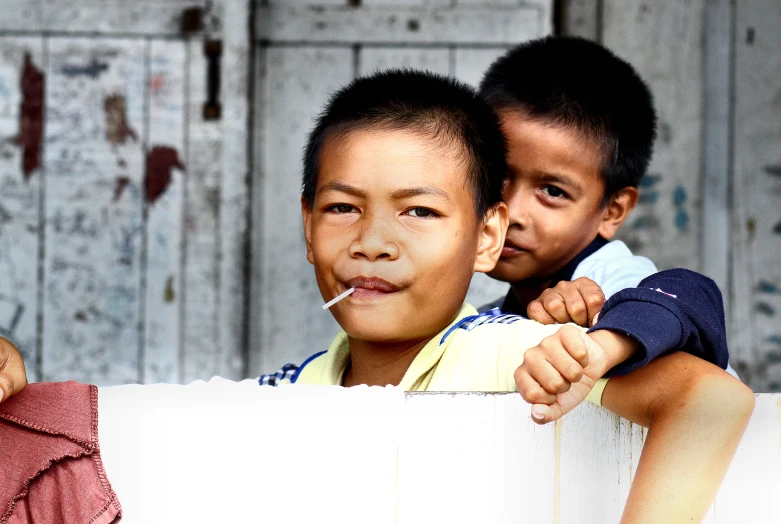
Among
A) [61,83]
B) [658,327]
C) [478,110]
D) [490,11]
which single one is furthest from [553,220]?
[61,83]

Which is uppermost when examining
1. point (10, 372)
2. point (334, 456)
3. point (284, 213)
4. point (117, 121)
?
point (117, 121)

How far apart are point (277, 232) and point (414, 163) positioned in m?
2.01

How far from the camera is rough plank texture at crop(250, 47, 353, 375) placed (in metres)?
3.48

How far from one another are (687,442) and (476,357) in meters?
0.38

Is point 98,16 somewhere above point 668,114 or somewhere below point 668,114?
above

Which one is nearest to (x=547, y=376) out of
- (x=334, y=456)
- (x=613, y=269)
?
(x=334, y=456)

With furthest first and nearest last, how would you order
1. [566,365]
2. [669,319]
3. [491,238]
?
[491,238] → [669,319] → [566,365]

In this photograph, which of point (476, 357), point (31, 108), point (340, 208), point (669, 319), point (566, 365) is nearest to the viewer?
point (566, 365)

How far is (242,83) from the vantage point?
11.0 ft

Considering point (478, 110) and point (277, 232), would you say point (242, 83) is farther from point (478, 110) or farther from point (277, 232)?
point (478, 110)

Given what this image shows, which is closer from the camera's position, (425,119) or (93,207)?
(425,119)

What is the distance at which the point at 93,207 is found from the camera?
338 cm

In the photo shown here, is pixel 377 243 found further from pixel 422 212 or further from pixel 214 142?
pixel 214 142

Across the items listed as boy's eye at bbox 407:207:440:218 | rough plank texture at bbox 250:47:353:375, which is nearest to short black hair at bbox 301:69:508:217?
boy's eye at bbox 407:207:440:218
